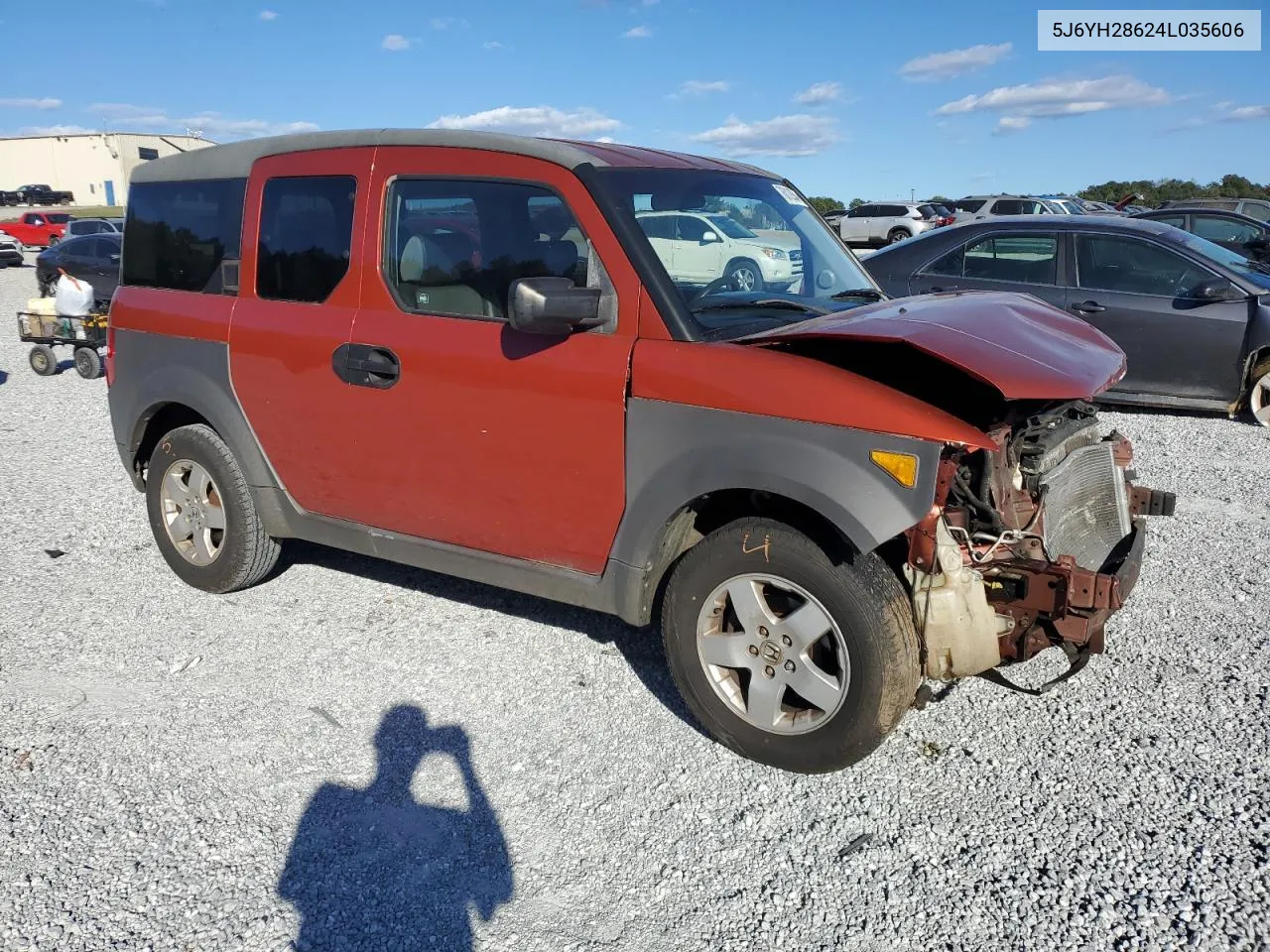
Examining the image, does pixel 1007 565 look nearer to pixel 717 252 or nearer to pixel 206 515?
pixel 717 252

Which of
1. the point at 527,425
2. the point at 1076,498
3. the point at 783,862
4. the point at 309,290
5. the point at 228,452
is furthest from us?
the point at 228,452

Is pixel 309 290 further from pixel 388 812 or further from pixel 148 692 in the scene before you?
pixel 388 812

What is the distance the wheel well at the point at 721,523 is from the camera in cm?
322

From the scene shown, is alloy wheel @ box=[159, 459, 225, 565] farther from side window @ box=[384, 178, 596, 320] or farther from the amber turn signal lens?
the amber turn signal lens

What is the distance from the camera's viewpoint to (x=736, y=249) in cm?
387

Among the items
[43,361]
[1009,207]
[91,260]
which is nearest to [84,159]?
[91,260]

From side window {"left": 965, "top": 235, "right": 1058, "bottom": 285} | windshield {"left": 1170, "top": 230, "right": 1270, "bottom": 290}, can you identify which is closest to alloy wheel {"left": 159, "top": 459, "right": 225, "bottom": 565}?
side window {"left": 965, "top": 235, "right": 1058, "bottom": 285}

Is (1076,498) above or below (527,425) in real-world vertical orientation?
below

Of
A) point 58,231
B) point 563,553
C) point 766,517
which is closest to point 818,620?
point 766,517

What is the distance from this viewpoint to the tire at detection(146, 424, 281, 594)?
4.66m

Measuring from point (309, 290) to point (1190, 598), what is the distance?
426 cm

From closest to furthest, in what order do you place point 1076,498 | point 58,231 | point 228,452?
point 1076,498
point 228,452
point 58,231

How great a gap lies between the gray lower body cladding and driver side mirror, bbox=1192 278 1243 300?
6.29 meters

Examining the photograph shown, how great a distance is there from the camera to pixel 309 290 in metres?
4.22
